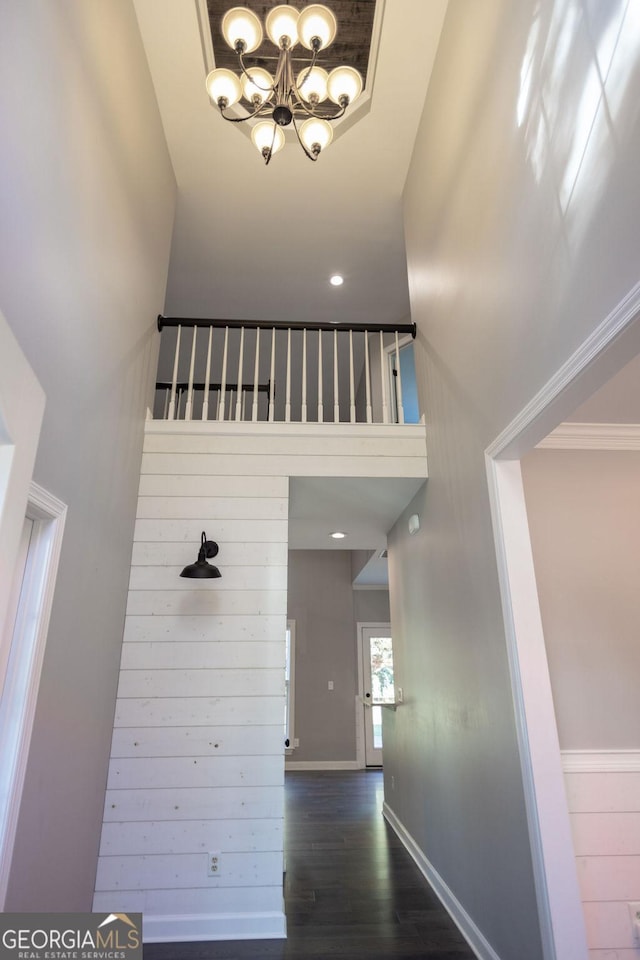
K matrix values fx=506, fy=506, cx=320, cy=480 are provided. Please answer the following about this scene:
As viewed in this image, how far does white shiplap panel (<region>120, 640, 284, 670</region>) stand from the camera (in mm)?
2906

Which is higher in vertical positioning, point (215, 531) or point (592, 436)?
point (592, 436)

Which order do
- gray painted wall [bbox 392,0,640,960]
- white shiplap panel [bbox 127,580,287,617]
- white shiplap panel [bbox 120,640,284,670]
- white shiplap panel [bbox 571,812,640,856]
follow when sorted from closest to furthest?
gray painted wall [bbox 392,0,640,960]
white shiplap panel [bbox 571,812,640,856]
white shiplap panel [bbox 120,640,284,670]
white shiplap panel [bbox 127,580,287,617]

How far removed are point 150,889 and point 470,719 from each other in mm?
1845

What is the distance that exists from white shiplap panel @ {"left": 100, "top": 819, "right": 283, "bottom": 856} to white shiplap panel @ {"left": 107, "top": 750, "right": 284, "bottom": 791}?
0.58 ft

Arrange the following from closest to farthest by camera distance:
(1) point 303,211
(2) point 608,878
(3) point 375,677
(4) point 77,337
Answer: (2) point 608,878 < (4) point 77,337 < (1) point 303,211 < (3) point 375,677

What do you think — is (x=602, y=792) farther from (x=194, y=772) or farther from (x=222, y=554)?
(x=222, y=554)

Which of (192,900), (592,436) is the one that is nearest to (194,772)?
(192,900)

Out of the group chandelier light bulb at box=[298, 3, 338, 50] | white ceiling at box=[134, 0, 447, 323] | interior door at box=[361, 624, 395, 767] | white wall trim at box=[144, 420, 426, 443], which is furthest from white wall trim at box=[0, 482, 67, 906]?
interior door at box=[361, 624, 395, 767]

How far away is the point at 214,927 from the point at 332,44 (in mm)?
5310

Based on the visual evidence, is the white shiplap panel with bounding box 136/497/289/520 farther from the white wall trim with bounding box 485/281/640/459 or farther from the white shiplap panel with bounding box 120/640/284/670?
the white wall trim with bounding box 485/281/640/459

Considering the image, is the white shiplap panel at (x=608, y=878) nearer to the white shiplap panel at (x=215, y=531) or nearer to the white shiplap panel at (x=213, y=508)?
the white shiplap panel at (x=215, y=531)

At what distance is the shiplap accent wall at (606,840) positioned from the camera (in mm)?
1995

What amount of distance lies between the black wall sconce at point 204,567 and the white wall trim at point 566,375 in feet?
5.26

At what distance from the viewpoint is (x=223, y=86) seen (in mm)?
2607
